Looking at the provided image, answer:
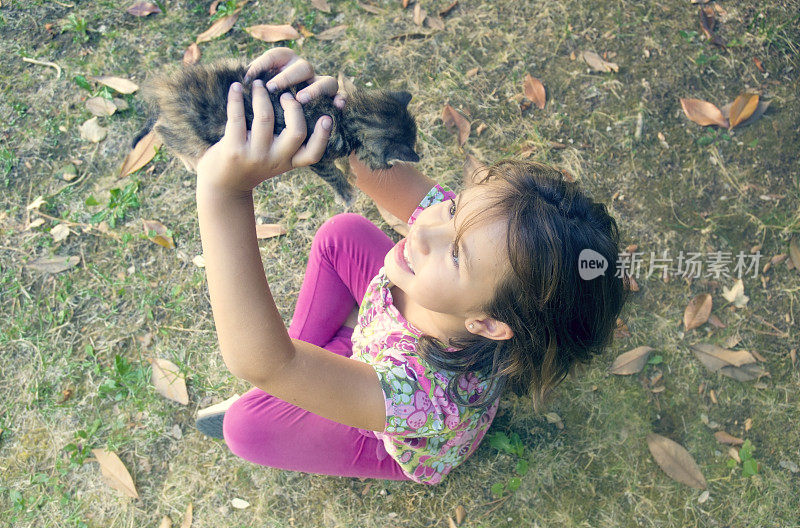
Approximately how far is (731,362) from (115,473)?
3.13 metres

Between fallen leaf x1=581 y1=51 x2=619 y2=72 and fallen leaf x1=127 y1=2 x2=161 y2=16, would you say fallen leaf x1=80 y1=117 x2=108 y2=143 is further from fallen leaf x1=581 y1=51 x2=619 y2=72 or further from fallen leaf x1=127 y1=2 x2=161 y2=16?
fallen leaf x1=581 y1=51 x2=619 y2=72

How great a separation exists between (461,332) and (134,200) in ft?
7.15

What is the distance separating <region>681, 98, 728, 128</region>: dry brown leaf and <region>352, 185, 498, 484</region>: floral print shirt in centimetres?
181

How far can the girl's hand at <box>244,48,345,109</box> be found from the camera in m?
1.81

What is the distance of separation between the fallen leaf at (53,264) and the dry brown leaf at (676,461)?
3.19m

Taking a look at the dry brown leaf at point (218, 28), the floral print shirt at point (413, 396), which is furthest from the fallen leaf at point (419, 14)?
the floral print shirt at point (413, 396)

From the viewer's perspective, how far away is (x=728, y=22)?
11.3 ft

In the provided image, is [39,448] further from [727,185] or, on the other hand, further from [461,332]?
[727,185]

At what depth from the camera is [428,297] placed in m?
1.87

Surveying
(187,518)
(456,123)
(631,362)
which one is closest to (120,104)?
(456,123)

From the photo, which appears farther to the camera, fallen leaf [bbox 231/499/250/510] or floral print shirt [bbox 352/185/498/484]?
fallen leaf [bbox 231/499/250/510]

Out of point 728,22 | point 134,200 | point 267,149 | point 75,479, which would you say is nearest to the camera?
point 267,149

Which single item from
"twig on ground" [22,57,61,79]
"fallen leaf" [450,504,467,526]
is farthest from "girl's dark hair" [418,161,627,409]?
"twig on ground" [22,57,61,79]

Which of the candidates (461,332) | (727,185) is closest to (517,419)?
(461,332)
